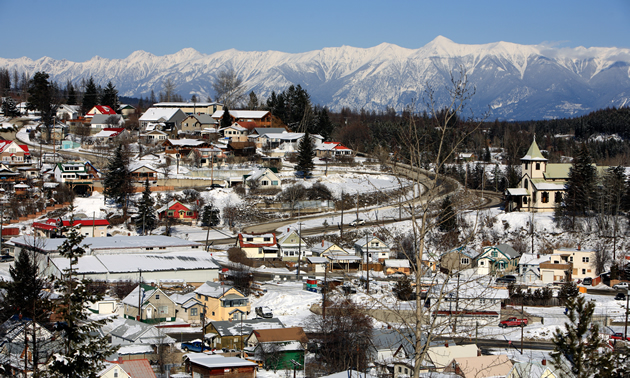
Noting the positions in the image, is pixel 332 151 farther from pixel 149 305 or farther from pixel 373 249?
pixel 149 305

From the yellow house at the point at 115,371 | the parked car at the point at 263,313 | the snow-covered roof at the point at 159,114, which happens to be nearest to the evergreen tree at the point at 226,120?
the snow-covered roof at the point at 159,114

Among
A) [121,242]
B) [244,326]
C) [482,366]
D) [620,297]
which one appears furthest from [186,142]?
[482,366]

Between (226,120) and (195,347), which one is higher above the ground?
(226,120)

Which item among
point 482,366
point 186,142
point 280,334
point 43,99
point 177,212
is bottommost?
point 280,334

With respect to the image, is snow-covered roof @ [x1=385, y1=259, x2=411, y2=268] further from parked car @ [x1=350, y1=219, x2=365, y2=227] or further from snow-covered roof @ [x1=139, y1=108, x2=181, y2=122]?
snow-covered roof @ [x1=139, y1=108, x2=181, y2=122]

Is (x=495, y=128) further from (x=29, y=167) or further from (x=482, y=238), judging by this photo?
(x=29, y=167)

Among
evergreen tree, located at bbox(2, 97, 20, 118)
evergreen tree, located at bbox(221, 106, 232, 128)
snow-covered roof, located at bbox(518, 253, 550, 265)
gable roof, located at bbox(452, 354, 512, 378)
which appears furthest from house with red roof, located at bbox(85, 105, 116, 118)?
gable roof, located at bbox(452, 354, 512, 378)
